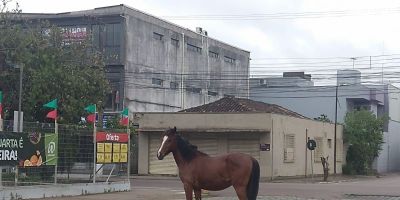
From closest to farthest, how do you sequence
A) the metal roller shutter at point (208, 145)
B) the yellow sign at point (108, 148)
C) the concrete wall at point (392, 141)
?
the yellow sign at point (108, 148), the metal roller shutter at point (208, 145), the concrete wall at point (392, 141)

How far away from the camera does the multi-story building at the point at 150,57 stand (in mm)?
52375

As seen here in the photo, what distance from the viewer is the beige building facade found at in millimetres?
40875

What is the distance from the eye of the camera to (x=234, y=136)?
4188cm

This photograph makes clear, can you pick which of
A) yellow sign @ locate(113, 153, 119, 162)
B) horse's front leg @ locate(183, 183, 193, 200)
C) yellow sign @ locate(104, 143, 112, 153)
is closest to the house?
yellow sign @ locate(113, 153, 119, 162)

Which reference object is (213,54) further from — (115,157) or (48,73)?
(115,157)

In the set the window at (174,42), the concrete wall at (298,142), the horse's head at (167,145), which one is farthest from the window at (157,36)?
the horse's head at (167,145)

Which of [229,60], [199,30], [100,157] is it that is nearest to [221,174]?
[100,157]

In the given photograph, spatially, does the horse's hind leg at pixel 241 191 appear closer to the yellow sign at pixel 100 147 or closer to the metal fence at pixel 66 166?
the metal fence at pixel 66 166

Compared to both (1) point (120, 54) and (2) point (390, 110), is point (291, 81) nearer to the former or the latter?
(2) point (390, 110)

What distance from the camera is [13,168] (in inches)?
764

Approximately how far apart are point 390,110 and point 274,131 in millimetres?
41966

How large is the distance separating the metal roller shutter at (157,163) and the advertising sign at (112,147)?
18.3 meters

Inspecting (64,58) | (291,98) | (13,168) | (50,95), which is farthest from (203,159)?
(291,98)

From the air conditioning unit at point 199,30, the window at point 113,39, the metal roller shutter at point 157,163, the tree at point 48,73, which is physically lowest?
the metal roller shutter at point 157,163
